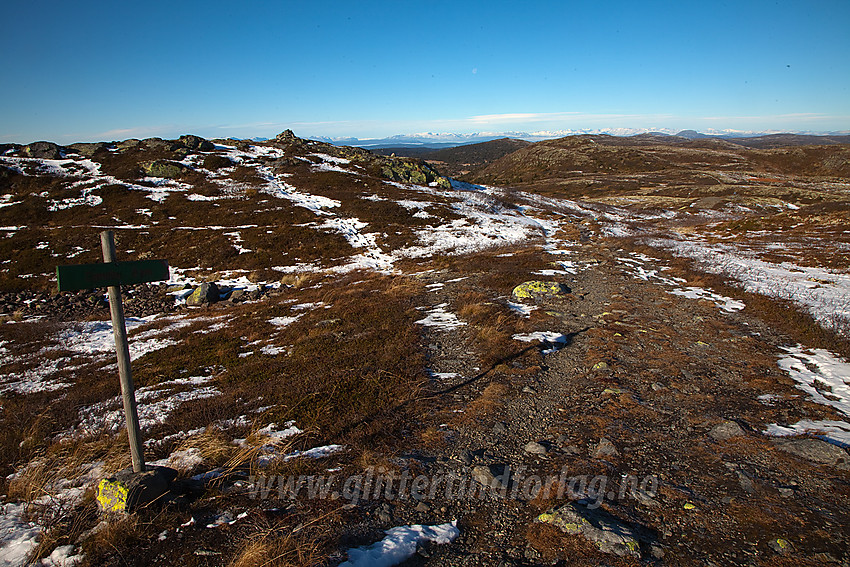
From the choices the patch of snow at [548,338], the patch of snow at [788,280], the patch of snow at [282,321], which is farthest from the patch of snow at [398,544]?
the patch of snow at [788,280]

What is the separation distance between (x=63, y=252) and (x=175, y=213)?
427 inches

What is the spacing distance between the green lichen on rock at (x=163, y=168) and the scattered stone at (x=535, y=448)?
57.7m

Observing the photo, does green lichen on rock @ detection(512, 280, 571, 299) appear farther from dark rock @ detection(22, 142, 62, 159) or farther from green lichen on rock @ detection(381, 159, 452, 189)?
dark rock @ detection(22, 142, 62, 159)

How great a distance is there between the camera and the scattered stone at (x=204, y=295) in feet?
73.9

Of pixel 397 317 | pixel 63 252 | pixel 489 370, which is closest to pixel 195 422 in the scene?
pixel 489 370

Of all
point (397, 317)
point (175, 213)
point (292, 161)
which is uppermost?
point (292, 161)

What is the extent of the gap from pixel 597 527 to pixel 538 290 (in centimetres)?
1266

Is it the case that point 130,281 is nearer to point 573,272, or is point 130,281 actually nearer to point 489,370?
point 489,370

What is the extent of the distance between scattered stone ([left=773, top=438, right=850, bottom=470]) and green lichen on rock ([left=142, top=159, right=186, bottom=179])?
6045 centimetres

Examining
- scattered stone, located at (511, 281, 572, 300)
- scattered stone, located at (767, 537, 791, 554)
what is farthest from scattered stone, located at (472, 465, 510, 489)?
scattered stone, located at (511, 281, 572, 300)

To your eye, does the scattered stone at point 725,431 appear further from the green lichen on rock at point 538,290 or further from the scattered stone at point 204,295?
the scattered stone at point 204,295

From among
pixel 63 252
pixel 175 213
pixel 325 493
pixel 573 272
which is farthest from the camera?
pixel 175 213

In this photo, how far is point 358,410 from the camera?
7977mm

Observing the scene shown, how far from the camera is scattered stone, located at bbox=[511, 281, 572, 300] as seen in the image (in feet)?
54.2
